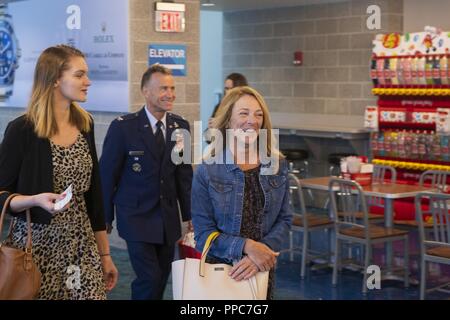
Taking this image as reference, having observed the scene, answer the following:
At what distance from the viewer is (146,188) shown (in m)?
4.59

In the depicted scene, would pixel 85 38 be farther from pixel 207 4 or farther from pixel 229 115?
pixel 229 115

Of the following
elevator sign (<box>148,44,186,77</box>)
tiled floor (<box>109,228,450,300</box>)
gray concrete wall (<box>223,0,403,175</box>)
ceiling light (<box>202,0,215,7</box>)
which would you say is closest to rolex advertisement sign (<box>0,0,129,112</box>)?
elevator sign (<box>148,44,186,77</box>)

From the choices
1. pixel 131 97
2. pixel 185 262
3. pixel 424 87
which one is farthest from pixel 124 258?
pixel 185 262

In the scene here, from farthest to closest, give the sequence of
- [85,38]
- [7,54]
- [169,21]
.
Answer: [7,54] → [85,38] → [169,21]

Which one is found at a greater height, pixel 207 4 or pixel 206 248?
pixel 207 4

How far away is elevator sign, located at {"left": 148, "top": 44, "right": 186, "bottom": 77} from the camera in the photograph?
736 cm

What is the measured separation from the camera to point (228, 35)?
12.4m

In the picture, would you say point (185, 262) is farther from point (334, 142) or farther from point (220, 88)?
point (220, 88)

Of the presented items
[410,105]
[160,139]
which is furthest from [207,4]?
[160,139]

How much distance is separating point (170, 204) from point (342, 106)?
21.0 feet

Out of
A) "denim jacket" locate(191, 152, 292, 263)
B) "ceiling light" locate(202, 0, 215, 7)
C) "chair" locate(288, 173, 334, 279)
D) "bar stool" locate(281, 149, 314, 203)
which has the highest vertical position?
"ceiling light" locate(202, 0, 215, 7)

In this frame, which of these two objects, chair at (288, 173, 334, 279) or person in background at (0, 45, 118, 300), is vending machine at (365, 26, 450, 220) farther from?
person in background at (0, 45, 118, 300)

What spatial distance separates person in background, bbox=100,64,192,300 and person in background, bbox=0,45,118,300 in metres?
1.24

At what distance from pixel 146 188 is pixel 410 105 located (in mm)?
5706
